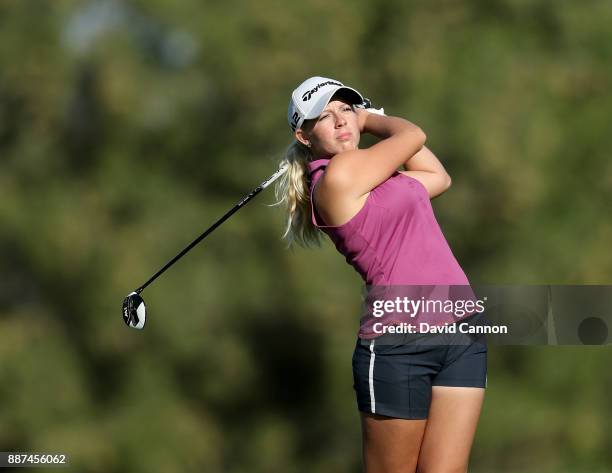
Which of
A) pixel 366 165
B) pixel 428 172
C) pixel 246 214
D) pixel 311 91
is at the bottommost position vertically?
pixel 366 165

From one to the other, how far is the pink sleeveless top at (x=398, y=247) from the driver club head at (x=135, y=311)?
2.70ft

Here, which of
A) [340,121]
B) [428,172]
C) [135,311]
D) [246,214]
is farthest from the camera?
[246,214]

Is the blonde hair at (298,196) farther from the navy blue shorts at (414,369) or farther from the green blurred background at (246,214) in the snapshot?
the green blurred background at (246,214)

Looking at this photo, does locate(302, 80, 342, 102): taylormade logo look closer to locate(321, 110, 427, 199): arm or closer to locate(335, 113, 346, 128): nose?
locate(335, 113, 346, 128): nose

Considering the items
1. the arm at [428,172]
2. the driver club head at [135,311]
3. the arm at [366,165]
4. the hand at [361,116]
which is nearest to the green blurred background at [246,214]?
the driver club head at [135,311]

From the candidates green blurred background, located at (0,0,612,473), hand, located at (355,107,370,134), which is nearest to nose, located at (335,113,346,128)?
hand, located at (355,107,370,134)

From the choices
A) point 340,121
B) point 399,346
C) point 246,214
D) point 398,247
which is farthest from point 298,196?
point 246,214

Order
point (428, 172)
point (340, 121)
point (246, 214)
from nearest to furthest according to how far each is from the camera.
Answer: point (340, 121) → point (428, 172) → point (246, 214)

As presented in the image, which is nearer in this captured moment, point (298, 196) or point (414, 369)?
point (414, 369)

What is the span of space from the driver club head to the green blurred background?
11.8 ft

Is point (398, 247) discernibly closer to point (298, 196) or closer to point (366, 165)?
point (366, 165)

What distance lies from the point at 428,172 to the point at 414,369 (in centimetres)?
65

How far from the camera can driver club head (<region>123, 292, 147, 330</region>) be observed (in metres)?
3.34

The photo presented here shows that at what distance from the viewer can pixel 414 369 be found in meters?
2.69
